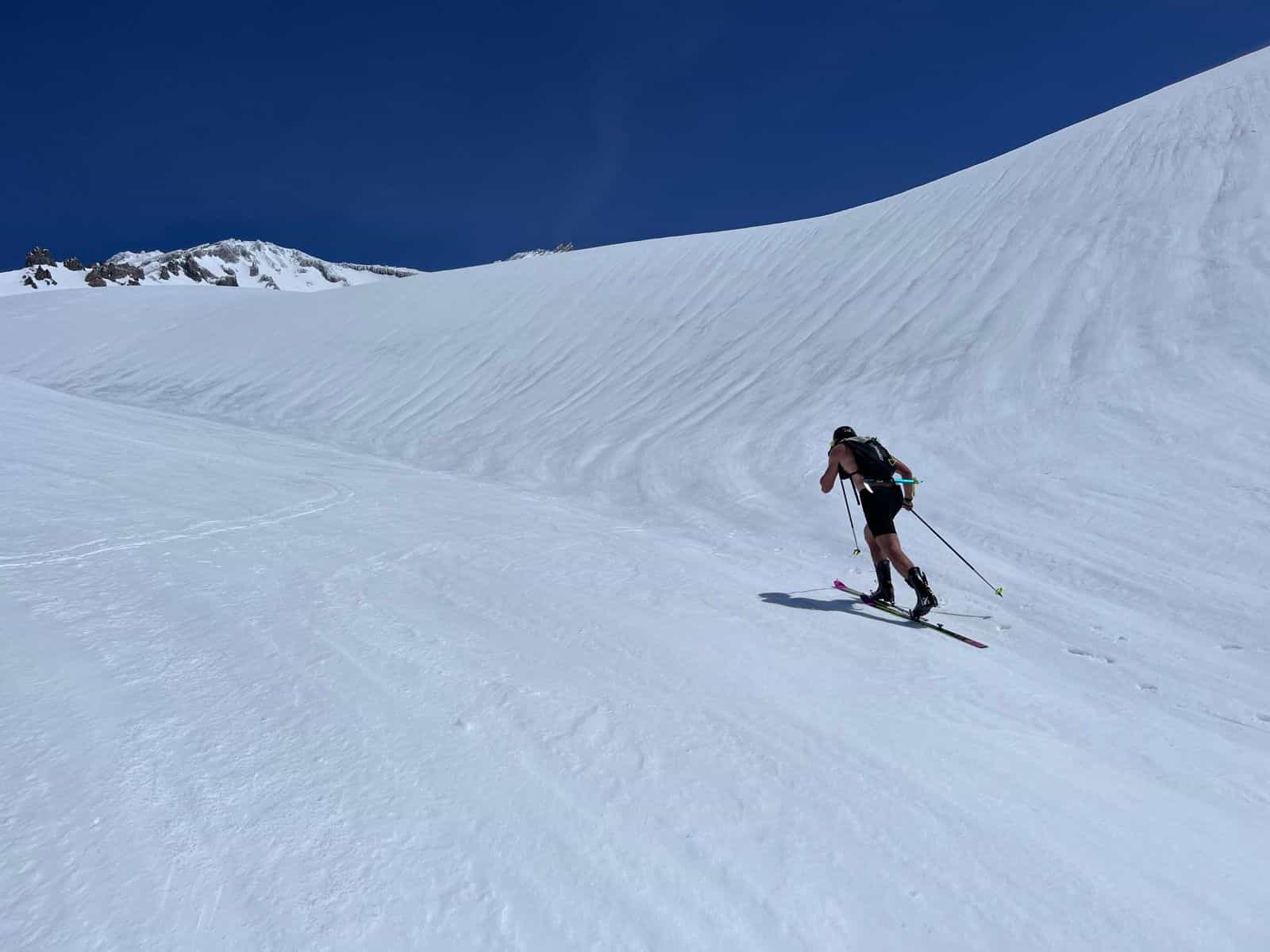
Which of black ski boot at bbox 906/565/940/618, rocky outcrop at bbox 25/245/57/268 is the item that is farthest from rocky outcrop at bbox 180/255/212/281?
black ski boot at bbox 906/565/940/618

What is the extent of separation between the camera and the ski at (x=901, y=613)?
13.0ft

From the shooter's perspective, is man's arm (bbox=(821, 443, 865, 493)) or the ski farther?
man's arm (bbox=(821, 443, 865, 493))

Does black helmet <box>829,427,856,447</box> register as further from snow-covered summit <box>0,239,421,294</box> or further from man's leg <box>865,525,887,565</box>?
snow-covered summit <box>0,239,421,294</box>

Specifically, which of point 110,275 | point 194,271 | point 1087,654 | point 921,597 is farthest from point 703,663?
point 194,271

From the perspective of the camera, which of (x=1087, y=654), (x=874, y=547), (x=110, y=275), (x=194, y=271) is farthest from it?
(x=194, y=271)

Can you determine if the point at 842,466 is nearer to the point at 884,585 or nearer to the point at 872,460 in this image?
the point at 872,460

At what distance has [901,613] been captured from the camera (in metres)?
4.37

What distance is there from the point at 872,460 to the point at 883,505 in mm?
279

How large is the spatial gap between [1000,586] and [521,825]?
385cm

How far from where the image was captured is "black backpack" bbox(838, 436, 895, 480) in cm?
444

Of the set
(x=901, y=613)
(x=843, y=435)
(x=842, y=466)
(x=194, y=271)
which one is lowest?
(x=901, y=613)

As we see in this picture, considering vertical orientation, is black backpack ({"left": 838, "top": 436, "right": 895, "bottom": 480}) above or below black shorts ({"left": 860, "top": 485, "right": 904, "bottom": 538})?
above

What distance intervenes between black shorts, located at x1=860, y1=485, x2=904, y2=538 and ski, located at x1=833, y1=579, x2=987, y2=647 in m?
0.42

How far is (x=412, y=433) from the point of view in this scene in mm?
12312
